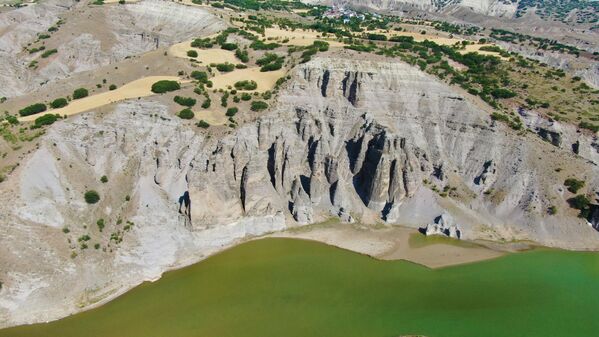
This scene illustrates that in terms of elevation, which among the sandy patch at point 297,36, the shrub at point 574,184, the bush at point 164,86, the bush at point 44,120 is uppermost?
the sandy patch at point 297,36

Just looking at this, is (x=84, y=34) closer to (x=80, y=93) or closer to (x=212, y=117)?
(x=80, y=93)

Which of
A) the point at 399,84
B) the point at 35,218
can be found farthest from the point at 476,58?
the point at 35,218

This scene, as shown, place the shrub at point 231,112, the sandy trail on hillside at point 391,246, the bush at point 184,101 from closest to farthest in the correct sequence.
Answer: the sandy trail on hillside at point 391,246, the bush at point 184,101, the shrub at point 231,112

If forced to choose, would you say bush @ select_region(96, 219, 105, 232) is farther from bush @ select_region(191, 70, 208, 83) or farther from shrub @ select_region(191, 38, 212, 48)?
shrub @ select_region(191, 38, 212, 48)

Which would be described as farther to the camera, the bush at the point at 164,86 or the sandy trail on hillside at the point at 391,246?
the bush at the point at 164,86

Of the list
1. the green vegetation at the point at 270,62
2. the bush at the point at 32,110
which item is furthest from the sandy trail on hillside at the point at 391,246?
the bush at the point at 32,110

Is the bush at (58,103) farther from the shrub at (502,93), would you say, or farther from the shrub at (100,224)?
the shrub at (502,93)
